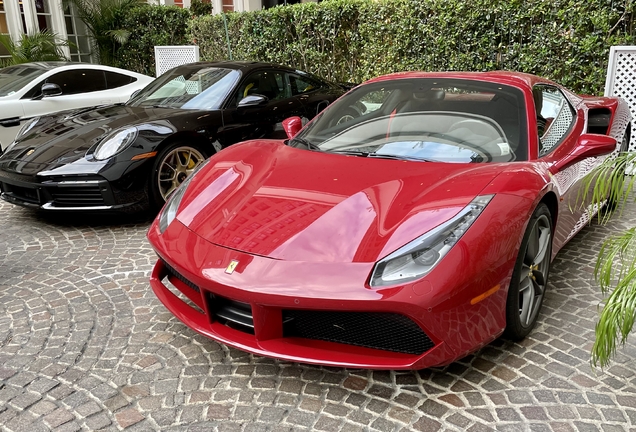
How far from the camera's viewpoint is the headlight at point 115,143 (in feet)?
14.5

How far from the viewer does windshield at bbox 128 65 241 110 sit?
5.22m

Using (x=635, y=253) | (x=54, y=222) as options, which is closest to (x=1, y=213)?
(x=54, y=222)

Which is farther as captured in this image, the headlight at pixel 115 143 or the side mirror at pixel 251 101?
the side mirror at pixel 251 101

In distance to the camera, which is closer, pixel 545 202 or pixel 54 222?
pixel 545 202

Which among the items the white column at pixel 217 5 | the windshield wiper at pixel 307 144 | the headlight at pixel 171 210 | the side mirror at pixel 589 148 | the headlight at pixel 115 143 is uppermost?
the white column at pixel 217 5

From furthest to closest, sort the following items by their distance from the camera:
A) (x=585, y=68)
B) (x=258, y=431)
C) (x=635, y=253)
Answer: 1. (x=585, y=68)
2. (x=258, y=431)
3. (x=635, y=253)

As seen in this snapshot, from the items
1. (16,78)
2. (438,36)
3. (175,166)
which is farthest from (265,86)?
(16,78)

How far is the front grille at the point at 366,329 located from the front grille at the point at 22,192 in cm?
316

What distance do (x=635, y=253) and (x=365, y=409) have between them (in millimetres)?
1173

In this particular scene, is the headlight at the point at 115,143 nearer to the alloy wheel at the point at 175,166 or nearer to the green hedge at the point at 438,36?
the alloy wheel at the point at 175,166

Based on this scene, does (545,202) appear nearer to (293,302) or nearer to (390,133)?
(390,133)

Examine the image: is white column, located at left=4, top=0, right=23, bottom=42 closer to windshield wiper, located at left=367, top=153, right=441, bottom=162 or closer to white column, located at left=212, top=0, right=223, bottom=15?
white column, located at left=212, top=0, right=223, bottom=15

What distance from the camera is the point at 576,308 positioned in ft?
10.1

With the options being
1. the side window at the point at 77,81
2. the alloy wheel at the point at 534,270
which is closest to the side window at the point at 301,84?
the side window at the point at 77,81
